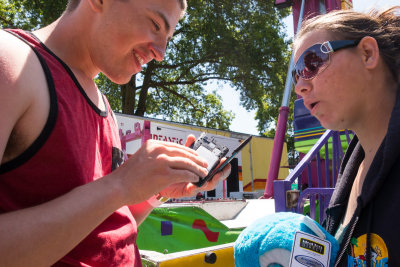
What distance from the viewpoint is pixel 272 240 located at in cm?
111

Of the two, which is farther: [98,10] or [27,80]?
[98,10]

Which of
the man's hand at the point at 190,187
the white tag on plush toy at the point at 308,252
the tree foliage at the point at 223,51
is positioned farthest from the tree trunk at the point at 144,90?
the white tag on plush toy at the point at 308,252

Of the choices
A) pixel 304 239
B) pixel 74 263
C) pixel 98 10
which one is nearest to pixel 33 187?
pixel 74 263

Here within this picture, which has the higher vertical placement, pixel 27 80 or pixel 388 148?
pixel 27 80

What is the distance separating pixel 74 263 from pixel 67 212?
247mm

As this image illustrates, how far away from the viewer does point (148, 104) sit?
17234 millimetres

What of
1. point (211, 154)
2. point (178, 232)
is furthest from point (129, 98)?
point (211, 154)

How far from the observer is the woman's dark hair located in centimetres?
142

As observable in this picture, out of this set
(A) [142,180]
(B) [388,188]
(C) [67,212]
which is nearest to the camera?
(C) [67,212]

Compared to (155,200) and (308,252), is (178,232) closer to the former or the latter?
(155,200)

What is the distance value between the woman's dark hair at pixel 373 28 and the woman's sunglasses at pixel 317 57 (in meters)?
0.04

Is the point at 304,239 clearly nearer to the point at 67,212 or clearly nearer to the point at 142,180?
the point at 142,180

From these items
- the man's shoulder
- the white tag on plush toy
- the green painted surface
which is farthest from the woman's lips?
the green painted surface

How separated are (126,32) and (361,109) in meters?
0.99
